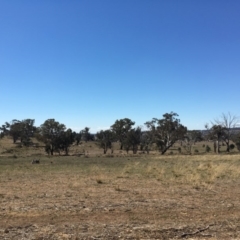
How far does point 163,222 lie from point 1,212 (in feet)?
15.3

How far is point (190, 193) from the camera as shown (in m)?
13.1

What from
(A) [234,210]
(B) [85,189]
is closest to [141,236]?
(A) [234,210]

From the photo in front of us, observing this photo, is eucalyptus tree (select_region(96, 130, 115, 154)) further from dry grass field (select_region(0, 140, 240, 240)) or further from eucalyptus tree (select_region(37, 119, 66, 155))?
dry grass field (select_region(0, 140, 240, 240))

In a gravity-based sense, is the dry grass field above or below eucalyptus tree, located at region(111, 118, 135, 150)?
below

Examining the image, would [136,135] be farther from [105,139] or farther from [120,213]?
[120,213]

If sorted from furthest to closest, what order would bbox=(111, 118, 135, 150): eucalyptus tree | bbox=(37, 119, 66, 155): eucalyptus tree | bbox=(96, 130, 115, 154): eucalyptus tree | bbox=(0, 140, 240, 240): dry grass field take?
bbox=(111, 118, 135, 150): eucalyptus tree, bbox=(96, 130, 115, 154): eucalyptus tree, bbox=(37, 119, 66, 155): eucalyptus tree, bbox=(0, 140, 240, 240): dry grass field

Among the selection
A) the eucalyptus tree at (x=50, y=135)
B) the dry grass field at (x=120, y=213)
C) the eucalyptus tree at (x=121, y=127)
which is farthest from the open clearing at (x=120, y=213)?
the eucalyptus tree at (x=121, y=127)

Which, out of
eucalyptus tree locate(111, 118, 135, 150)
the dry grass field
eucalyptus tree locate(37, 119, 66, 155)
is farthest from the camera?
eucalyptus tree locate(111, 118, 135, 150)

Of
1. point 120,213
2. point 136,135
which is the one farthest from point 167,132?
point 120,213

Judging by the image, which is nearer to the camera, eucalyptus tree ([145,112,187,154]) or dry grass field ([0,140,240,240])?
dry grass field ([0,140,240,240])

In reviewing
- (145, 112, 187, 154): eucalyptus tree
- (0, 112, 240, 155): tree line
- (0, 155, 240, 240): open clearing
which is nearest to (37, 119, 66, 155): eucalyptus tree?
(0, 112, 240, 155): tree line

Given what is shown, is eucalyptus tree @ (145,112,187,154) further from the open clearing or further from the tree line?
the open clearing

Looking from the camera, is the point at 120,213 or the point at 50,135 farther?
the point at 50,135

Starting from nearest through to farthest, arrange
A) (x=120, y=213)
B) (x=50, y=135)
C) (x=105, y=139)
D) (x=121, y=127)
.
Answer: (x=120, y=213) < (x=50, y=135) < (x=105, y=139) < (x=121, y=127)
